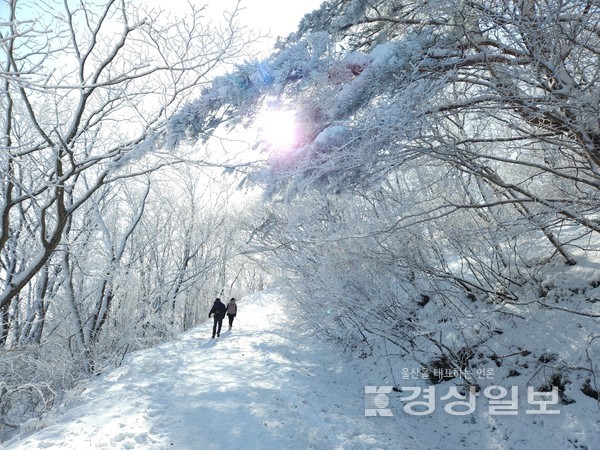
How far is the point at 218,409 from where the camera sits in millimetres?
5961

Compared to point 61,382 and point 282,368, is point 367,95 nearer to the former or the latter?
point 282,368

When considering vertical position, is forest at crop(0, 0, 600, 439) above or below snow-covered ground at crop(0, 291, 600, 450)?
above

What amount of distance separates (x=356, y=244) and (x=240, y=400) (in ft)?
14.0

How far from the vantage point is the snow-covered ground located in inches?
192

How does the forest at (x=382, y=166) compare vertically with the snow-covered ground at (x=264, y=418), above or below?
above

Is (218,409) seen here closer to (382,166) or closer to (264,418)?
(264,418)

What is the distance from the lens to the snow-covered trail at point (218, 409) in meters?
4.88

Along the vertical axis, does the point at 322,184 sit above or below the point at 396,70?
below

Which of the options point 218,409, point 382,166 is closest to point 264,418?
point 218,409

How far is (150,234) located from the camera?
15820 millimetres

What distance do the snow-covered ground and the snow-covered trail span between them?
0.02 m

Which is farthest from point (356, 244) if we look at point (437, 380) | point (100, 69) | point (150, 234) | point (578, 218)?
point (150, 234)

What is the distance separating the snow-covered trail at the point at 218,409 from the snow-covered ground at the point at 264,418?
19 mm

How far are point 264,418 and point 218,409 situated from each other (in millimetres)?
845
